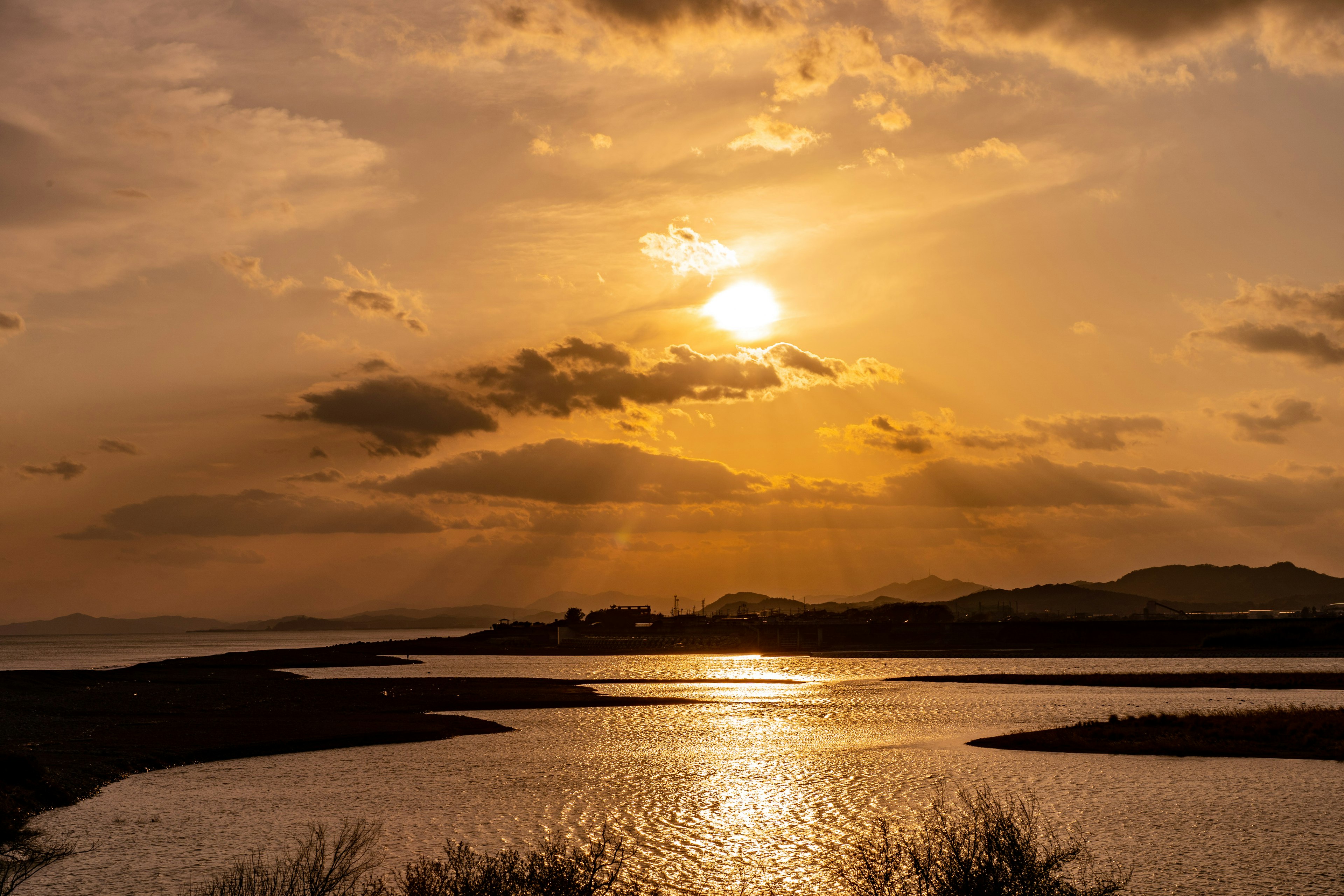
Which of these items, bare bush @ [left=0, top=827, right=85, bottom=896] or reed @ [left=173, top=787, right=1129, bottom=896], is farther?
bare bush @ [left=0, top=827, right=85, bottom=896]

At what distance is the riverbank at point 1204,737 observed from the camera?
50.1 meters

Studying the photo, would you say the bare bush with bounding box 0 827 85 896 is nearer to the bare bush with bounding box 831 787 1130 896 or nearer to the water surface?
the water surface

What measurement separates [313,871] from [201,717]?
58119 millimetres

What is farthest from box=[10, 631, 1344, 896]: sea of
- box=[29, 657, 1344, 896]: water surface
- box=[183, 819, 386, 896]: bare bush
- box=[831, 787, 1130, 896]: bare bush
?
box=[831, 787, 1130, 896]: bare bush

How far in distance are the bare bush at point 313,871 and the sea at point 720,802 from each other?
84 cm

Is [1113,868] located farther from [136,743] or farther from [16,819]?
[136,743]

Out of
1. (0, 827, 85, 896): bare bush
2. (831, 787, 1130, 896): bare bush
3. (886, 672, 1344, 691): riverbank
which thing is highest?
(831, 787, 1130, 896): bare bush

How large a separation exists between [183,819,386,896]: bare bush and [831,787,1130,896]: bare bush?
36.3ft

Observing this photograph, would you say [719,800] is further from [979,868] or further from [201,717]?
[201,717]

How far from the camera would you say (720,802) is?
39781 mm

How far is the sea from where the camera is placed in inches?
1143

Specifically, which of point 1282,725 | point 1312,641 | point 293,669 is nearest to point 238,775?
point 1282,725

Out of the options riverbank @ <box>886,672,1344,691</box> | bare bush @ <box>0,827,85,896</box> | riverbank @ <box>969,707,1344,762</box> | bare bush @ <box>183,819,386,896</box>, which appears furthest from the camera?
riverbank @ <box>886,672,1344,691</box>

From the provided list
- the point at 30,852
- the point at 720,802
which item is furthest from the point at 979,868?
the point at 30,852
